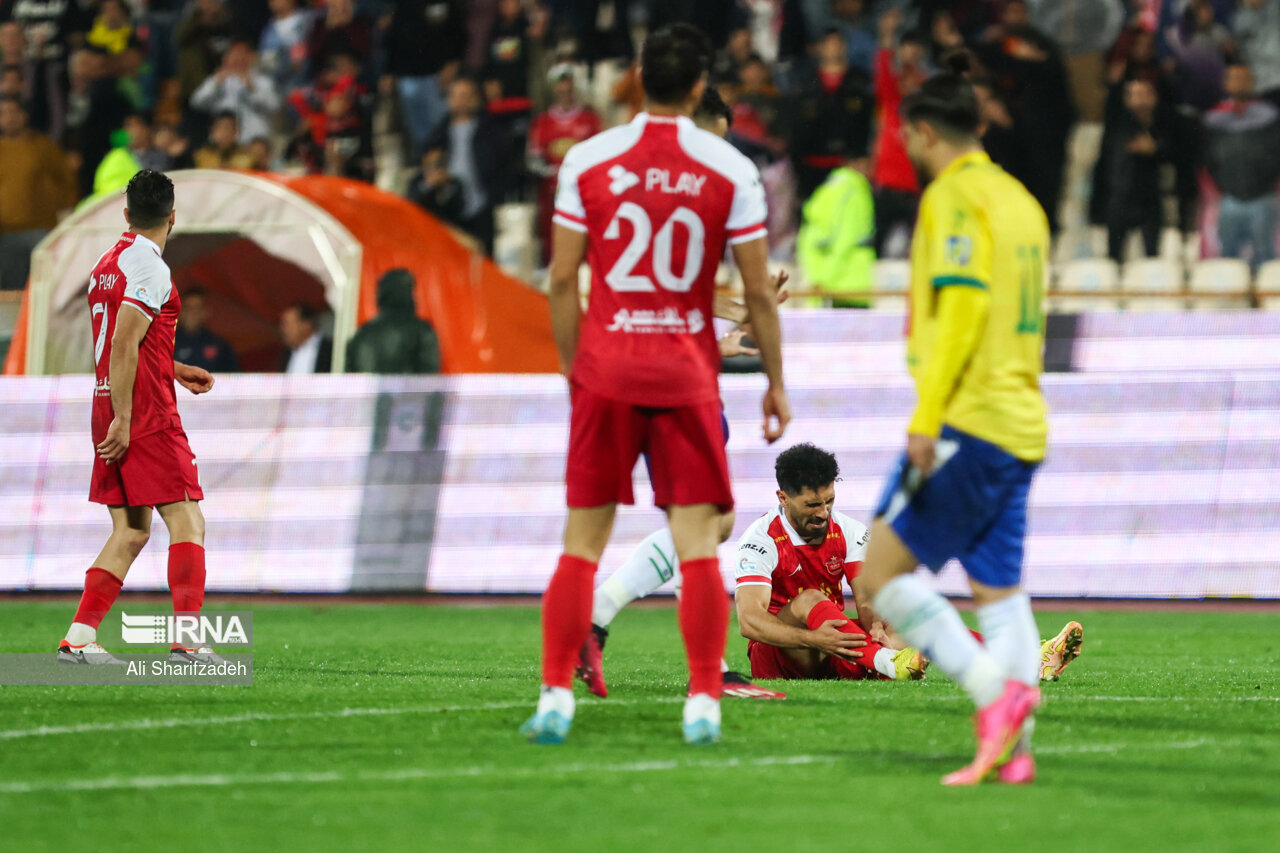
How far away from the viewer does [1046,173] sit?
55.7 ft

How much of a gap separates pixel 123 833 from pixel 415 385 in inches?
356

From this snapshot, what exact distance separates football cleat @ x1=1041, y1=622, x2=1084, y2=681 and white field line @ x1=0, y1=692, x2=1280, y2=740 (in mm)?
712

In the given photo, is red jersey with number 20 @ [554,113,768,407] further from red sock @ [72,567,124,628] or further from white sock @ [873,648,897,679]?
red sock @ [72,567,124,628]

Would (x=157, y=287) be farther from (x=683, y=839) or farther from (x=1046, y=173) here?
(x=1046, y=173)

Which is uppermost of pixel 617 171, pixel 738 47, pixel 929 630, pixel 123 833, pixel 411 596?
pixel 738 47

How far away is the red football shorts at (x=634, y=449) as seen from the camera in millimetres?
5793

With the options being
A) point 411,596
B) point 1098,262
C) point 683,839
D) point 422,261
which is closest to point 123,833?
point 683,839

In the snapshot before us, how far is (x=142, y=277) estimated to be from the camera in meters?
8.05

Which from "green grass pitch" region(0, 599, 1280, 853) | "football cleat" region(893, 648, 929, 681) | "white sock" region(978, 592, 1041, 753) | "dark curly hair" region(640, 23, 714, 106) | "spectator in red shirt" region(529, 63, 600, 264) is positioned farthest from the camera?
"spectator in red shirt" region(529, 63, 600, 264)

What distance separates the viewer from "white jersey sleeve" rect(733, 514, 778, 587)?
821cm

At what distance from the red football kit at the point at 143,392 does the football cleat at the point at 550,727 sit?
3039 millimetres

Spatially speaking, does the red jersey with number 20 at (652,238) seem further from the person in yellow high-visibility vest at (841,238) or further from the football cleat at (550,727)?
the person in yellow high-visibility vest at (841,238)

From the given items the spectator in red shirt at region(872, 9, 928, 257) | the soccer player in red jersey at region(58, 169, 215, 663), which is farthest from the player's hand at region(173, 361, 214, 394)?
the spectator in red shirt at region(872, 9, 928, 257)

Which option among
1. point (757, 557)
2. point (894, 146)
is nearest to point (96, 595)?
point (757, 557)
